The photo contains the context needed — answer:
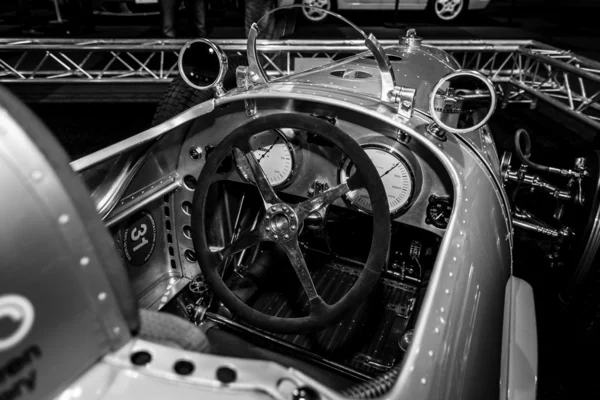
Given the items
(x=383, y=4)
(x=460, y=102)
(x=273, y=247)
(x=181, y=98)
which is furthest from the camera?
(x=383, y=4)

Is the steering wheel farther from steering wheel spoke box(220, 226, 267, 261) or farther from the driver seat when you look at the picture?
the driver seat

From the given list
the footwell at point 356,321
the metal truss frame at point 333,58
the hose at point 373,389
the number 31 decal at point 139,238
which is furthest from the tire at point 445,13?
the hose at point 373,389

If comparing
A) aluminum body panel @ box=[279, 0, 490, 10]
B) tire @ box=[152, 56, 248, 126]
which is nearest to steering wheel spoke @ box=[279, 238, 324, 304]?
tire @ box=[152, 56, 248, 126]

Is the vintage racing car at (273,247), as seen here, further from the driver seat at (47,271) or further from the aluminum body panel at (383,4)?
the aluminum body panel at (383,4)

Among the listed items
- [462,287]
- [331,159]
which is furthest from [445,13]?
[462,287]

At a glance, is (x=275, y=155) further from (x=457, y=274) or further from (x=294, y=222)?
(x=457, y=274)

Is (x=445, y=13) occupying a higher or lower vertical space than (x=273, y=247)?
higher

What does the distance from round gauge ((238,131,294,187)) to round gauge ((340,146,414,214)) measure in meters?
0.24

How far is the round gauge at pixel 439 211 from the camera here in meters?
1.76

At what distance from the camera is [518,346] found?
166cm

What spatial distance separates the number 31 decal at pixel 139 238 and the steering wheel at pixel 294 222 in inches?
17.7

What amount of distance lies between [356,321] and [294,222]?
2.86 ft

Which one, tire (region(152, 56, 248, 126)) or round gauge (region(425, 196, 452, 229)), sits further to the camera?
tire (region(152, 56, 248, 126))

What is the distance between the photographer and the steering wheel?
1447 mm
